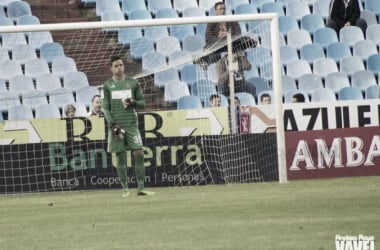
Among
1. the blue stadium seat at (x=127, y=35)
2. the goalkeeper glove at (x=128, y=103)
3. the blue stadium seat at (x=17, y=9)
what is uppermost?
the blue stadium seat at (x=17, y=9)

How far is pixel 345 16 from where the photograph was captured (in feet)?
81.9

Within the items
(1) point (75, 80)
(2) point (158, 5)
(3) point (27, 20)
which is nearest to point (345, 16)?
(2) point (158, 5)

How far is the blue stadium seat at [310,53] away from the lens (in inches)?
950

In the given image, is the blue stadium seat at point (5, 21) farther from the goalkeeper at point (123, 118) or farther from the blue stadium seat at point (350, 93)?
the blue stadium seat at point (350, 93)

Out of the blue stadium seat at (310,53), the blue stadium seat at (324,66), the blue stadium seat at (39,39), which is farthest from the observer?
the blue stadium seat at (310,53)

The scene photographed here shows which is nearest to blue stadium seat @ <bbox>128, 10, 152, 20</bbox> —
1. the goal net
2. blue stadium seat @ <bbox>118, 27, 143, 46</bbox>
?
blue stadium seat @ <bbox>118, 27, 143, 46</bbox>

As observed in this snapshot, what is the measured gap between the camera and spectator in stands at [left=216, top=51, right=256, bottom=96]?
2027 cm

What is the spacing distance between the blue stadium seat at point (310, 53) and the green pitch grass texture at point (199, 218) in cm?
650

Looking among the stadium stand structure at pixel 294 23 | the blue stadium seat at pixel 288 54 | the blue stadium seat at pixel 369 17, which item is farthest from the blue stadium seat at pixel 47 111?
the blue stadium seat at pixel 369 17

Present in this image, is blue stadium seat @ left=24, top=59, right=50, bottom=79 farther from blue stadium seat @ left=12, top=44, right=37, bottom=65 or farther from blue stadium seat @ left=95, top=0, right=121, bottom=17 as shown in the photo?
blue stadium seat @ left=95, top=0, right=121, bottom=17

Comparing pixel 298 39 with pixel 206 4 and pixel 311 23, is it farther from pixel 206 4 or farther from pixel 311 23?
pixel 206 4

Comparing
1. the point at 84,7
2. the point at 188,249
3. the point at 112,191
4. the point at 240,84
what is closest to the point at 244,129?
the point at 240,84

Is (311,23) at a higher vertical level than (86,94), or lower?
higher

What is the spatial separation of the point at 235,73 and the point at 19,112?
150 inches
